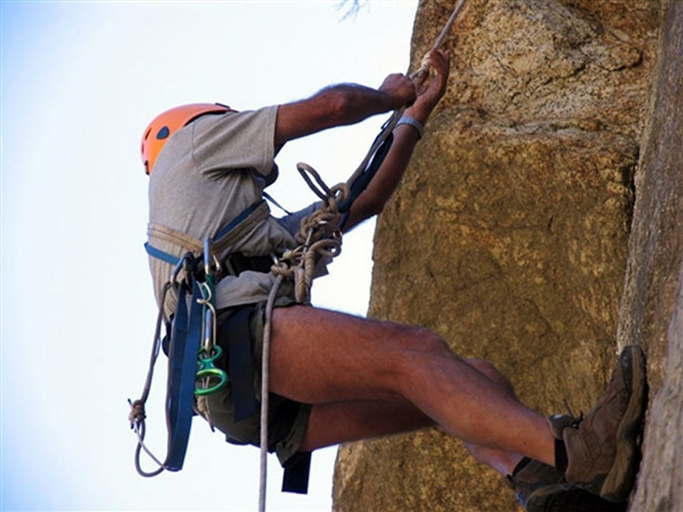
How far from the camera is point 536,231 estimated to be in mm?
6105

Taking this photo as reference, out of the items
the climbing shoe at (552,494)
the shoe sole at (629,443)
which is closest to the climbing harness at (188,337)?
the climbing shoe at (552,494)

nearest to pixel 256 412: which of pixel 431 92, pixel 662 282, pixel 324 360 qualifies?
pixel 324 360

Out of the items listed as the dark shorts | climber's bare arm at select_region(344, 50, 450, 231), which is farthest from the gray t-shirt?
climber's bare arm at select_region(344, 50, 450, 231)

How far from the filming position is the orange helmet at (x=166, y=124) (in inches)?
198

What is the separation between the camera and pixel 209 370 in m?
4.46

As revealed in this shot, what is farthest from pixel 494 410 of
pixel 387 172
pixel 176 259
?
pixel 387 172

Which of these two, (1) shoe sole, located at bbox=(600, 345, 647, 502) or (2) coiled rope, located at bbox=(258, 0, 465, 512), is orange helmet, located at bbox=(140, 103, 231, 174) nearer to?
(2) coiled rope, located at bbox=(258, 0, 465, 512)

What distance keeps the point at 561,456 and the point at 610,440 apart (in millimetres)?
144

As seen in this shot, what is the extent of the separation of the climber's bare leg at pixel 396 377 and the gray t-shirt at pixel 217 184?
27 cm

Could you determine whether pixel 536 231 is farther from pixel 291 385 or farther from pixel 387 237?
pixel 291 385

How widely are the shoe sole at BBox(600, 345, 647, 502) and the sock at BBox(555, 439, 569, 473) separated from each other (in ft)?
0.40

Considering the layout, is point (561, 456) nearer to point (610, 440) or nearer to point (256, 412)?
point (610, 440)

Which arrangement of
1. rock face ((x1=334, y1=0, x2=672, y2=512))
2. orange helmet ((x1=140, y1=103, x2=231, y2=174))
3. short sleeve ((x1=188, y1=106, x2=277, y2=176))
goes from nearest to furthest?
short sleeve ((x1=188, y1=106, x2=277, y2=176)) → orange helmet ((x1=140, y1=103, x2=231, y2=174)) → rock face ((x1=334, y1=0, x2=672, y2=512))

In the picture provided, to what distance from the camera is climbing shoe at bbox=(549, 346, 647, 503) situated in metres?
4.00
